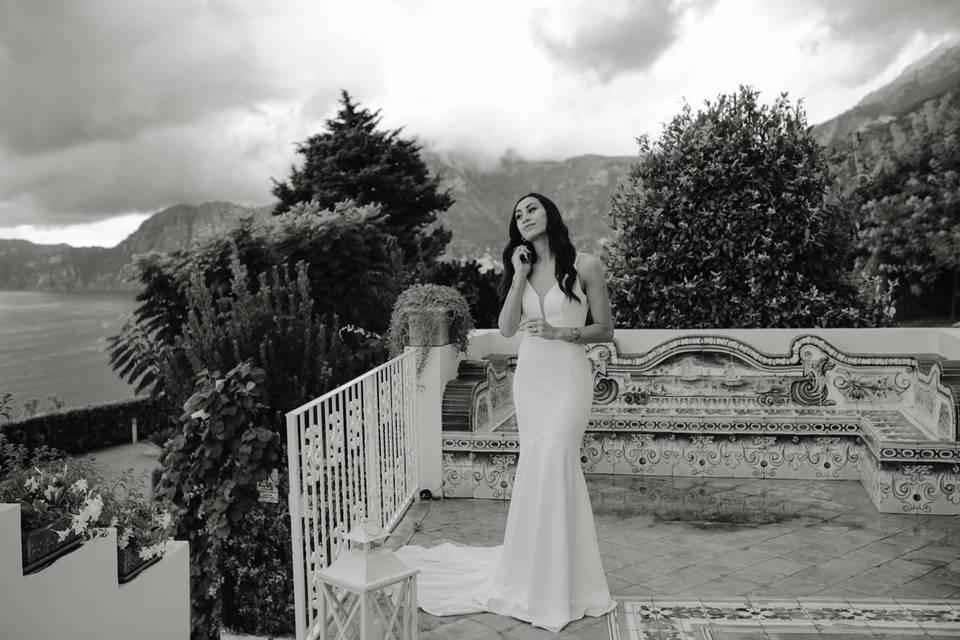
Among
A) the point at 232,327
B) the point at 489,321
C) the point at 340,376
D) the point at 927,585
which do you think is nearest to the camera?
the point at 927,585

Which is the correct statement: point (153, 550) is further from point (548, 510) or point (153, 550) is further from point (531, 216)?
point (531, 216)

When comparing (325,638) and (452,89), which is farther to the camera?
(452,89)

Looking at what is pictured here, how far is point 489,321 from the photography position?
1773cm

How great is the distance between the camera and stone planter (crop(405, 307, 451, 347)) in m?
5.19

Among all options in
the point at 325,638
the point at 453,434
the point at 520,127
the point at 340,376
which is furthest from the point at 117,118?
the point at 325,638

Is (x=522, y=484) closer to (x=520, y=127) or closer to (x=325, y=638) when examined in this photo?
(x=325, y=638)

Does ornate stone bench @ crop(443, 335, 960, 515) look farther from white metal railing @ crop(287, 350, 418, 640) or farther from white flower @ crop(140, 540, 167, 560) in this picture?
white flower @ crop(140, 540, 167, 560)

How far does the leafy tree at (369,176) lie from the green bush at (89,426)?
29.4 ft

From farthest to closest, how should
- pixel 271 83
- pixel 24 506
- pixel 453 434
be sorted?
pixel 271 83, pixel 453 434, pixel 24 506

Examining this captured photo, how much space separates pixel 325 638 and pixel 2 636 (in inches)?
37.3

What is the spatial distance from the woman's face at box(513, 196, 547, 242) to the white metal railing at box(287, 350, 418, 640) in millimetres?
1055

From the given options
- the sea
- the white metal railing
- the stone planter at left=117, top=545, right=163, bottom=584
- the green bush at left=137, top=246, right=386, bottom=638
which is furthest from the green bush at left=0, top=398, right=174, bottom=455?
the sea

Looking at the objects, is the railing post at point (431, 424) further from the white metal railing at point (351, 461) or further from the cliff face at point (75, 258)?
the cliff face at point (75, 258)

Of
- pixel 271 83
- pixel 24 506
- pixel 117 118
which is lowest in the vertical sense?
pixel 24 506
